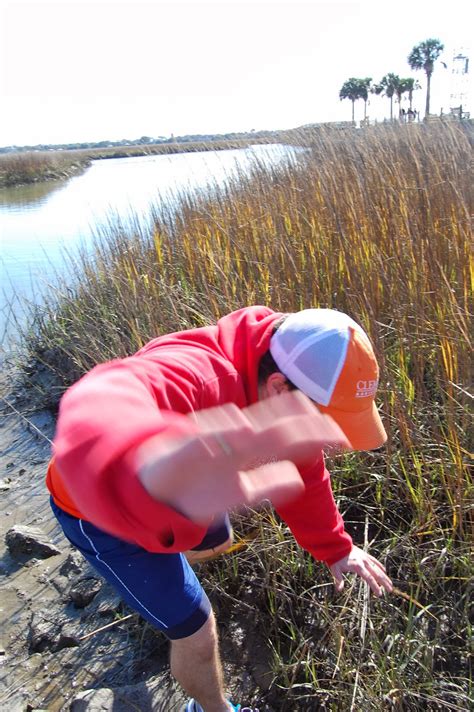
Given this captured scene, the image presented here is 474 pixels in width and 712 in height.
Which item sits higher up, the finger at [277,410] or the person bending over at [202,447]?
the finger at [277,410]

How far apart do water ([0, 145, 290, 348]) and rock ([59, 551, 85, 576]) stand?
2845 mm

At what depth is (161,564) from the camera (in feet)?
4.66

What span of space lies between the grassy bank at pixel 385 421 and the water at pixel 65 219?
1725 mm

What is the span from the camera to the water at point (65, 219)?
5824 millimetres

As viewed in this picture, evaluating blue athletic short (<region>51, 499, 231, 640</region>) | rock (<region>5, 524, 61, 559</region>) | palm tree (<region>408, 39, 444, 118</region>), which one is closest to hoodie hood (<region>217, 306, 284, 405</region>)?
blue athletic short (<region>51, 499, 231, 640</region>)

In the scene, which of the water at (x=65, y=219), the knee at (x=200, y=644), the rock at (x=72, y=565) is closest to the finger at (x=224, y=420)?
the knee at (x=200, y=644)

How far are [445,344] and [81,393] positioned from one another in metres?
1.52

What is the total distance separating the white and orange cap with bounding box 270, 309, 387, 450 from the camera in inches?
48.3

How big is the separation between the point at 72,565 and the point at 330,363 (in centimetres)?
174

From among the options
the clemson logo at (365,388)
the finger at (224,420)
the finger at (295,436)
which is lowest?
the clemson logo at (365,388)

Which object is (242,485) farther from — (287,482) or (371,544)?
(371,544)

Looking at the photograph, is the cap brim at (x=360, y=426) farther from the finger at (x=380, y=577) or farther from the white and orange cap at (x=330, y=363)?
the finger at (x=380, y=577)

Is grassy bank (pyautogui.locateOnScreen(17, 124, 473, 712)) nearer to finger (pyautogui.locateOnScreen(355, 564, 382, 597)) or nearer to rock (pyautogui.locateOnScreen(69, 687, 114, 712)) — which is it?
finger (pyautogui.locateOnScreen(355, 564, 382, 597))

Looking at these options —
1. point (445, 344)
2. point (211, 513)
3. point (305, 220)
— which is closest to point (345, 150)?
point (305, 220)
